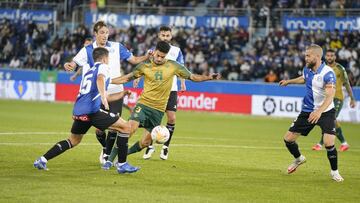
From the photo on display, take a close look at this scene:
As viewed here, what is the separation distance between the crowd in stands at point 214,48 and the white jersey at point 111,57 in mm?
19191

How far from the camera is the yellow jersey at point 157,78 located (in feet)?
44.6

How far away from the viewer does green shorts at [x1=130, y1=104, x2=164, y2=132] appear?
1359 cm

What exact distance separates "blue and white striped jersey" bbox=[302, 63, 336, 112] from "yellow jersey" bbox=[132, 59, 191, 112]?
84.9 inches

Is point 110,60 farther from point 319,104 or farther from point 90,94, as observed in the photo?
point 319,104

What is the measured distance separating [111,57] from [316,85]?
388 centimetres

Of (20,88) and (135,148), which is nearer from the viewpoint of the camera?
(135,148)

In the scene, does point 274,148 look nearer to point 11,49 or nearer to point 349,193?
point 349,193

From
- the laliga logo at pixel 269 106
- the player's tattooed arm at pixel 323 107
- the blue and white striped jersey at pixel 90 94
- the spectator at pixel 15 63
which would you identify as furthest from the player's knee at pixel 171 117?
the spectator at pixel 15 63

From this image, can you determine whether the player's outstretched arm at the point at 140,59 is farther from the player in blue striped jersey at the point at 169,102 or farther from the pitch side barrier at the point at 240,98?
the pitch side barrier at the point at 240,98

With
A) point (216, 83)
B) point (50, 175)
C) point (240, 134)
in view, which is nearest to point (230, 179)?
point (50, 175)

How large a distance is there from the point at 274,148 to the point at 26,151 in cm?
651

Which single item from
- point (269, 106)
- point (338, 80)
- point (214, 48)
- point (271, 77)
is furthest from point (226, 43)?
point (338, 80)

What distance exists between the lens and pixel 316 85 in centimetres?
1355

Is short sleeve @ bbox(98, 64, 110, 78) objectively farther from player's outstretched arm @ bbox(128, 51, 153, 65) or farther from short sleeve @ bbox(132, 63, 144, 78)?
player's outstretched arm @ bbox(128, 51, 153, 65)
